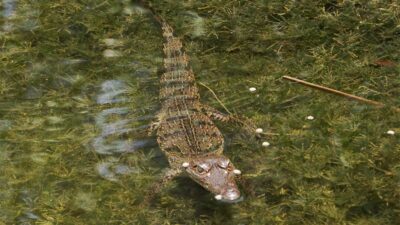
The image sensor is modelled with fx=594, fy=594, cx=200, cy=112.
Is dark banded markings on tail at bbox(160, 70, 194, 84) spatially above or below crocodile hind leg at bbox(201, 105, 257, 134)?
above

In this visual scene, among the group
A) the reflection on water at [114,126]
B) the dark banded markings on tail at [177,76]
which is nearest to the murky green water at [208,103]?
the reflection on water at [114,126]

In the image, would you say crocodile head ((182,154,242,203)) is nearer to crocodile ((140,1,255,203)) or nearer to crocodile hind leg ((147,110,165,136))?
crocodile ((140,1,255,203))

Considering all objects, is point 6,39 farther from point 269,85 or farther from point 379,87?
point 379,87

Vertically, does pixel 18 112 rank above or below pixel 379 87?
below

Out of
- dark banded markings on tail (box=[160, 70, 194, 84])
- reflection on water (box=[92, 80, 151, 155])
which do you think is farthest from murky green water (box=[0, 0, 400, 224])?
dark banded markings on tail (box=[160, 70, 194, 84])

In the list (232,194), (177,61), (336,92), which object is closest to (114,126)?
(177,61)

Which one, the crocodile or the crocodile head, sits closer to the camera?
the crocodile head

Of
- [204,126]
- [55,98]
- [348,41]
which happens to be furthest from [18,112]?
[348,41]
